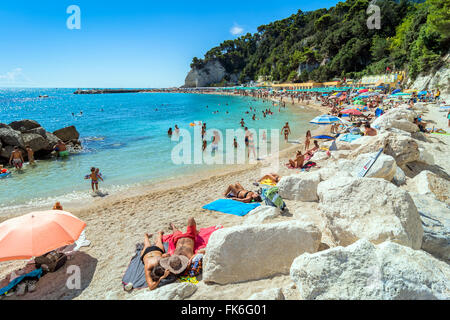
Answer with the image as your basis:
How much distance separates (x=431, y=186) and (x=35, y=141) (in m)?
18.8

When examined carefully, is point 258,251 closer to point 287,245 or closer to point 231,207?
point 287,245

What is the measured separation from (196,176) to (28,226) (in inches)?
288

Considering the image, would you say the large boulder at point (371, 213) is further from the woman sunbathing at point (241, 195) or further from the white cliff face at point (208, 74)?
the white cliff face at point (208, 74)

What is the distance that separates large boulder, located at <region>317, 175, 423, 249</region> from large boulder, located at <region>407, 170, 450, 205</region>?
2403mm

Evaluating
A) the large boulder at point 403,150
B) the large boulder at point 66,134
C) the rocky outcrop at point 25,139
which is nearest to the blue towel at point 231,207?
the large boulder at point 403,150

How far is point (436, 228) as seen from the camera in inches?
146

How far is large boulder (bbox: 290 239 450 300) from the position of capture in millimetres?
2252

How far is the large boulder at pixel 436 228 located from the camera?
346 centimetres

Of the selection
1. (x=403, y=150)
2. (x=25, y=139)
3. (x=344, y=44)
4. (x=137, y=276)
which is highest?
(x=344, y=44)

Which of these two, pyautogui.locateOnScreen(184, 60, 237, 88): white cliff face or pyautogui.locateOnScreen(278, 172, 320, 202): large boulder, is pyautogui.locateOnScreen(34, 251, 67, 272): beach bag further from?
pyautogui.locateOnScreen(184, 60, 237, 88): white cliff face

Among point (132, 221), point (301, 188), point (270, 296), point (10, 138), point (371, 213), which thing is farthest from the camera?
point (10, 138)

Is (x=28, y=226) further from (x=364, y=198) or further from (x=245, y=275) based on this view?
(x=364, y=198)

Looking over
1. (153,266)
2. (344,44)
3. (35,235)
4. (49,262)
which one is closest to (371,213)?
(153,266)

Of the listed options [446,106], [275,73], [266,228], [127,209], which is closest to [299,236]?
[266,228]
